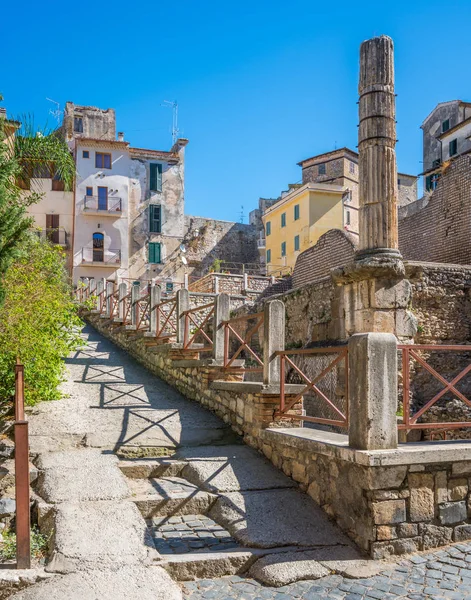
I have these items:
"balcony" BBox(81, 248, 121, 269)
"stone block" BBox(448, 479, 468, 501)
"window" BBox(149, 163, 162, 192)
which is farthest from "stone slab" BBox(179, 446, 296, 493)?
"window" BBox(149, 163, 162, 192)

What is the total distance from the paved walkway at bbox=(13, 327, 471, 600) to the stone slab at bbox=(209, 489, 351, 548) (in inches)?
0.4

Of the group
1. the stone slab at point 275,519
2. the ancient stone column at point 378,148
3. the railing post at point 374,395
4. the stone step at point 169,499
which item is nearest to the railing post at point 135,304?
the ancient stone column at point 378,148

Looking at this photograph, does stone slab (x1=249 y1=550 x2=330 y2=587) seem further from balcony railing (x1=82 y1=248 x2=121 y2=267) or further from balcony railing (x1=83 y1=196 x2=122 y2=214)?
balcony railing (x1=83 y1=196 x2=122 y2=214)

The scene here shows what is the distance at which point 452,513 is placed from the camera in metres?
5.50

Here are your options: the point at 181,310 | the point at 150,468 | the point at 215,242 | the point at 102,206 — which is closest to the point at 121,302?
the point at 181,310

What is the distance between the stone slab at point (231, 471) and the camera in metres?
6.37

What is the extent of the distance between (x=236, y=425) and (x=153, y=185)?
3187 centimetres

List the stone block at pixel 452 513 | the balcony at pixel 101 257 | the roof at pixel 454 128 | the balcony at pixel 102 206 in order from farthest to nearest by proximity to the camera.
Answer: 1. the balcony at pixel 102 206
2. the balcony at pixel 101 257
3. the roof at pixel 454 128
4. the stone block at pixel 452 513

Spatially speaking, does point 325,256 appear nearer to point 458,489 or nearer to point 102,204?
point 458,489

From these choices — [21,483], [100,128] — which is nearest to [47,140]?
[21,483]

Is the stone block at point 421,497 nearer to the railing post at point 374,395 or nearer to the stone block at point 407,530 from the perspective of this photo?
the stone block at point 407,530

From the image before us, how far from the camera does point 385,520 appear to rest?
5184 mm

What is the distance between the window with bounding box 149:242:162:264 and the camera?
38062mm

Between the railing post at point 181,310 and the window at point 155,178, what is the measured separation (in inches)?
1103
